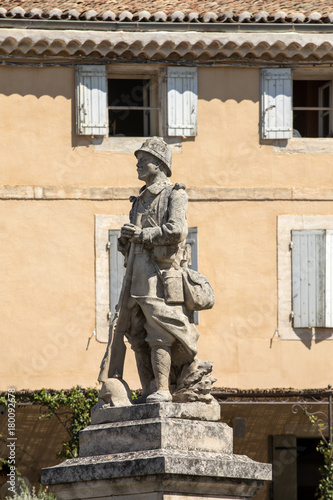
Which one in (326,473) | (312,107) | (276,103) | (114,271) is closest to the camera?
(326,473)

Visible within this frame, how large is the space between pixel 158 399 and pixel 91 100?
1312 cm

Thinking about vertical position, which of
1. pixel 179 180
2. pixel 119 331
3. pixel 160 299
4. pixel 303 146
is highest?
pixel 303 146

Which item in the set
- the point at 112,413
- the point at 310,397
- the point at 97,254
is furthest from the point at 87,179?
the point at 112,413

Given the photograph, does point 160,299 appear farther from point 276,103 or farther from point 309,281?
point 276,103

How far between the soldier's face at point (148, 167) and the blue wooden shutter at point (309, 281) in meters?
11.9

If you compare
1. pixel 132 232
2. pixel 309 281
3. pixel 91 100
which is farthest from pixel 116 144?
pixel 132 232

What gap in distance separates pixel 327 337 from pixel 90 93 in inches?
224

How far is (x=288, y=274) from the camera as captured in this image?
2884 cm

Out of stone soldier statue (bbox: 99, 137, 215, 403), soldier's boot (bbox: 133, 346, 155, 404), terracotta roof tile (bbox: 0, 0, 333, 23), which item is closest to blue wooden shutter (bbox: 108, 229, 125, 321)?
terracotta roof tile (bbox: 0, 0, 333, 23)

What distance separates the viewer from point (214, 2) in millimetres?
29797

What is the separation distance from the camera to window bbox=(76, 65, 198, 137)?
28.7 metres

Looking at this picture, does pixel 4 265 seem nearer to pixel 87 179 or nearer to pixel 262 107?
pixel 87 179

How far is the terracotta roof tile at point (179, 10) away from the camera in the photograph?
28.5 metres

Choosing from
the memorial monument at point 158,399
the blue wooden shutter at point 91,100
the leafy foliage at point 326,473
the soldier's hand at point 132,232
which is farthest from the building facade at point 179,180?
the soldier's hand at point 132,232
